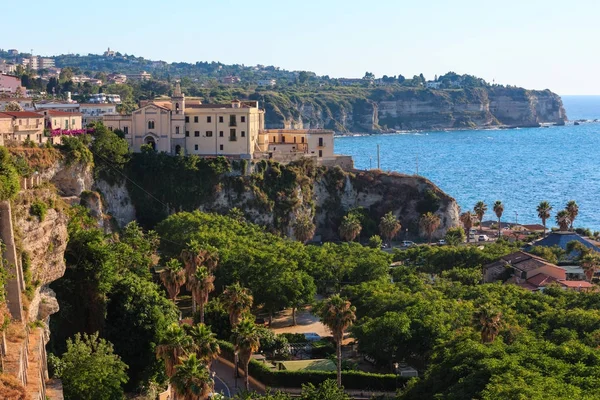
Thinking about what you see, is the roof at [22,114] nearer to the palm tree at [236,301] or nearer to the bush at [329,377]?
the palm tree at [236,301]

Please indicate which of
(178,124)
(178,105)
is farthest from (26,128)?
(178,105)

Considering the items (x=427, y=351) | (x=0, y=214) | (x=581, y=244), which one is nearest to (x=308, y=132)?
(x=581, y=244)

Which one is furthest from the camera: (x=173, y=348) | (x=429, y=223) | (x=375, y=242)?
(x=429, y=223)

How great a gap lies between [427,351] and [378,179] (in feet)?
183

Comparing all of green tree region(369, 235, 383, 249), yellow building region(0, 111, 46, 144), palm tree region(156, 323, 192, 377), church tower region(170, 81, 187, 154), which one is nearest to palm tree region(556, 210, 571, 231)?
green tree region(369, 235, 383, 249)

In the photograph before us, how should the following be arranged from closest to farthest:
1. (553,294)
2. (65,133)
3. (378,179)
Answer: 1. (553,294)
2. (65,133)
3. (378,179)

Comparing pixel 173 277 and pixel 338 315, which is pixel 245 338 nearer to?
pixel 338 315

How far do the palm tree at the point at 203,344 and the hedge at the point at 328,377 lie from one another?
11596 mm

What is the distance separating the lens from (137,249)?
71.8 metres

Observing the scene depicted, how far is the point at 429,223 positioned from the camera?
99188 mm

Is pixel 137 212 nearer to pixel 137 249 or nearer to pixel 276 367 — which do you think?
pixel 137 249

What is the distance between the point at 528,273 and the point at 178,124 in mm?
42509

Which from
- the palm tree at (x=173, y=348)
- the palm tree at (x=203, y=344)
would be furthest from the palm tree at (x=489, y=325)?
the palm tree at (x=173, y=348)

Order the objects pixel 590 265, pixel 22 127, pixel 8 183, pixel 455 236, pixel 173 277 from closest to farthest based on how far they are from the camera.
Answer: pixel 8 183 → pixel 173 277 → pixel 590 265 → pixel 22 127 → pixel 455 236
